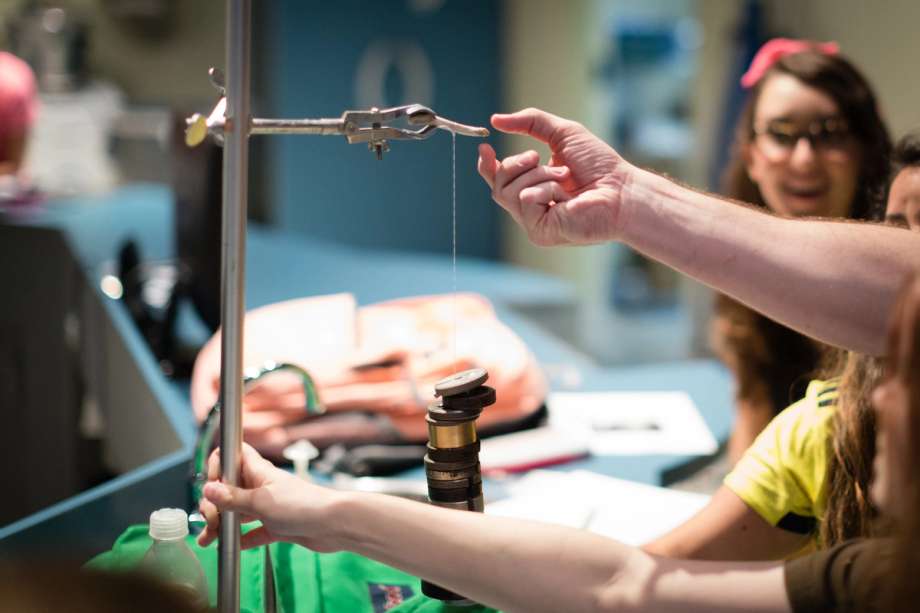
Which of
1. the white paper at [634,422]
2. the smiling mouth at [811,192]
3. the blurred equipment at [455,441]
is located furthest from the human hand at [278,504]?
Answer: the smiling mouth at [811,192]

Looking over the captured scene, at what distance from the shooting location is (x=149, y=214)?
3.87 m

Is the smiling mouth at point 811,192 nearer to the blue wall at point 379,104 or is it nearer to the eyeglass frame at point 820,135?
the eyeglass frame at point 820,135

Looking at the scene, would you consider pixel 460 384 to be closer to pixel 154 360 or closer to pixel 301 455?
pixel 301 455

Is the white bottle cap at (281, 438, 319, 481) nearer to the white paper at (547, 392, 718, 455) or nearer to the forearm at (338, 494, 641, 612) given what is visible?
the white paper at (547, 392, 718, 455)

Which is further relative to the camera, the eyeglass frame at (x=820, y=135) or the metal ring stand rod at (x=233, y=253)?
the eyeglass frame at (x=820, y=135)

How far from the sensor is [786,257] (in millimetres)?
986

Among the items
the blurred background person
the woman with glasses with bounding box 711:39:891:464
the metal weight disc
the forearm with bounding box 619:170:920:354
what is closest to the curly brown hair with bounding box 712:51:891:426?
the woman with glasses with bounding box 711:39:891:464

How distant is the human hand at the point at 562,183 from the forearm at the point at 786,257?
0.08ft

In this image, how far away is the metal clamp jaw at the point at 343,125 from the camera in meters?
0.85

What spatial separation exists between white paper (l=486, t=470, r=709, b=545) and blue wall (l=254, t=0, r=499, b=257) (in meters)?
3.78

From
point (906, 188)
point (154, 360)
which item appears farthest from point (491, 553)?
point (154, 360)

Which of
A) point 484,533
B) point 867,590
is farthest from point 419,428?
point 867,590

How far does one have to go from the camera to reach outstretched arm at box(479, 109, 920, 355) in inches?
38.2

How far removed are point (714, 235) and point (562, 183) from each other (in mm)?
167
